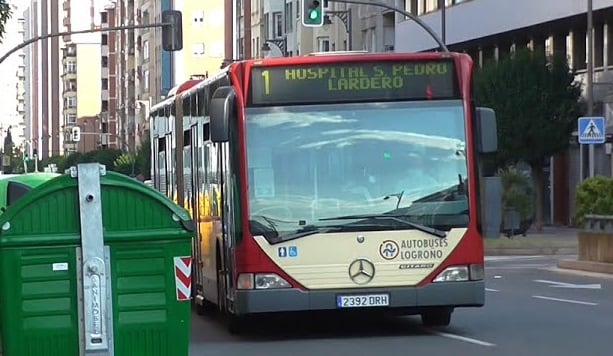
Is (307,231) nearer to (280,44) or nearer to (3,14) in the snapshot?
(3,14)

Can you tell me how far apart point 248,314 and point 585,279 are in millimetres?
13231

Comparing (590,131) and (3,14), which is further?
(590,131)

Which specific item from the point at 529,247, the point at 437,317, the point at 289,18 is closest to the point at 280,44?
the point at 289,18

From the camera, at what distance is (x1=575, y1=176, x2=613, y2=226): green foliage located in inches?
1176

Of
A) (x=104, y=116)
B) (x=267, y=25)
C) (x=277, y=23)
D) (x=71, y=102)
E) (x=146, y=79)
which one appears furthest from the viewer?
(x=71, y=102)

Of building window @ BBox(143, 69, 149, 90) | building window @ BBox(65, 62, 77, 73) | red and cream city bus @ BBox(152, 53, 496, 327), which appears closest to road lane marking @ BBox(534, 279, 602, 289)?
red and cream city bus @ BBox(152, 53, 496, 327)

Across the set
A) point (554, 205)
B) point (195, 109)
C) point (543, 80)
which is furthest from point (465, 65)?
point (554, 205)

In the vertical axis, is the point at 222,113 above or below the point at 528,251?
above

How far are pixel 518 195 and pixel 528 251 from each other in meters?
5.66

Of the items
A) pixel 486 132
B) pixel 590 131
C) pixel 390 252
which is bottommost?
pixel 390 252

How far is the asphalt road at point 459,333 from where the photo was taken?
51.3 feet

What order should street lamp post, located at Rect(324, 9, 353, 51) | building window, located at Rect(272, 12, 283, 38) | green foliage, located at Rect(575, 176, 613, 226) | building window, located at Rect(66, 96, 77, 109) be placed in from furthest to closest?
building window, located at Rect(66, 96, 77, 109), building window, located at Rect(272, 12, 283, 38), street lamp post, located at Rect(324, 9, 353, 51), green foliage, located at Rect(575, 176, 613, 226)

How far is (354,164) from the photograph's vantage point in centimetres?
1680

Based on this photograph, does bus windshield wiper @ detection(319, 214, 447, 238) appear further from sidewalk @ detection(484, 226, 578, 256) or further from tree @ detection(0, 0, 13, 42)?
sidewalk @ detection(484, 226, 578, 256)
